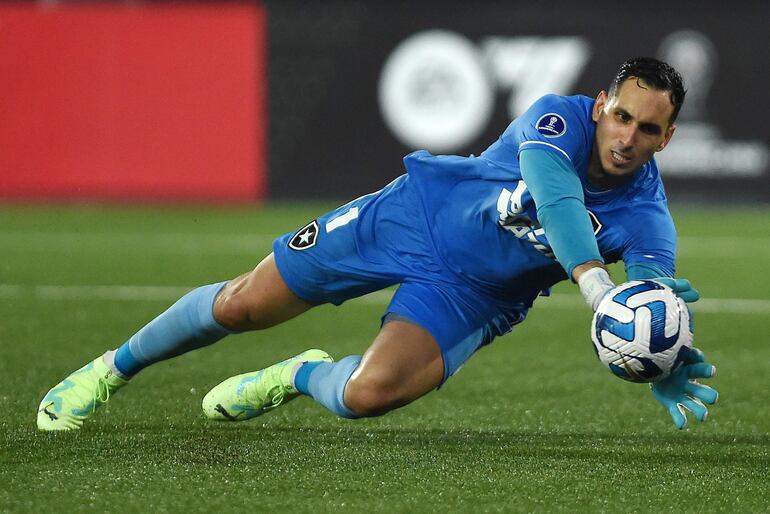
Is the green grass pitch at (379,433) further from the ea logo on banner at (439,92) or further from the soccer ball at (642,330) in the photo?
the ea logo on banner at (439,92)

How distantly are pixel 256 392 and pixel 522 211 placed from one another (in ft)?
3.95

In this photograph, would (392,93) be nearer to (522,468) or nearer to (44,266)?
(44,266)

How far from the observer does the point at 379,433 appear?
5.10m

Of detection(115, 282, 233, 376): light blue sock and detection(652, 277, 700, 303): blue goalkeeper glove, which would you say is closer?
detection(652, 277, 700, 303): blue goalkeeper glove

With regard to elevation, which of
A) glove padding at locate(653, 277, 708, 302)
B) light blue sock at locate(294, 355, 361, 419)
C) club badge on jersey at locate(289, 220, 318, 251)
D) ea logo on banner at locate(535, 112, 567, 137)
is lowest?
light blue sock at locate(294, 355, 361, 419)

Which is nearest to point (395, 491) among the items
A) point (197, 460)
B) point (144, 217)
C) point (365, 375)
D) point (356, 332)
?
point (365, 375)

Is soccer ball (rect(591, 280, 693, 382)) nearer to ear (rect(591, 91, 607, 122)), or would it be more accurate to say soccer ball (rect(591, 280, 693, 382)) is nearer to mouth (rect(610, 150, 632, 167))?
mouth (rect(610, 150, 632, 167))

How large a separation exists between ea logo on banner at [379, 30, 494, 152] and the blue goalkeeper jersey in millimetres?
10113

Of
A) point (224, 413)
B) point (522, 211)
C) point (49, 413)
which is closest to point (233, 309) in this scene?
point (224, 413)

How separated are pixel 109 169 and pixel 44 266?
4.66 metres

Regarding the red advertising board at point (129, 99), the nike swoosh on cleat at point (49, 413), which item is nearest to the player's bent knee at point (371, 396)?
the nike swoosh on cleat at point (49, 413)

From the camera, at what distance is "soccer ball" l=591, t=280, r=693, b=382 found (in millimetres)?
4043

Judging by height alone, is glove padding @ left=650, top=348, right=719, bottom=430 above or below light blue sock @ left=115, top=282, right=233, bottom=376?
above

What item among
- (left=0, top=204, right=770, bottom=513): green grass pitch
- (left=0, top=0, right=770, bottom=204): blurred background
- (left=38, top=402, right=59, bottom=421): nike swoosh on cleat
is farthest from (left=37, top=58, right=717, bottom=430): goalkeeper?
(left=0, top=0, right=770, bottom=204): blurred background
